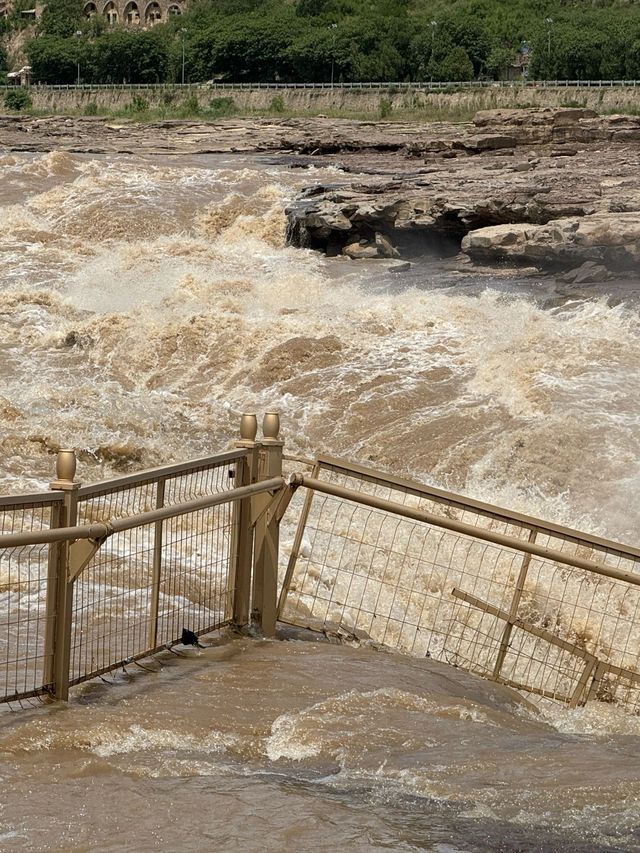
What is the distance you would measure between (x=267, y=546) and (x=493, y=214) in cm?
1676

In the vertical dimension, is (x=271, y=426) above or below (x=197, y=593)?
above

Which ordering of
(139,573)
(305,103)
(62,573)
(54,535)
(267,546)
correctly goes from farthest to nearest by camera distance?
(305,103)
(139,573)
(267,546)
(62,573)
(54,535)

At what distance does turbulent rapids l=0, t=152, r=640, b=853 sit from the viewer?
4129mm

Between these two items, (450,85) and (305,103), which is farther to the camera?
(305,103)

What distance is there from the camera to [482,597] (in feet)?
25.0

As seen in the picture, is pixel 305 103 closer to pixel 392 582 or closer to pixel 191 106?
pixel 191 106

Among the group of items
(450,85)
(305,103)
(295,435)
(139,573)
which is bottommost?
(295,435)

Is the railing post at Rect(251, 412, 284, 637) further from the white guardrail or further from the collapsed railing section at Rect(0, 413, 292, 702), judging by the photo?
the white guardrail

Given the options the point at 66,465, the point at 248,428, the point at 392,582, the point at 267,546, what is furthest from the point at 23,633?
the point at 392,582

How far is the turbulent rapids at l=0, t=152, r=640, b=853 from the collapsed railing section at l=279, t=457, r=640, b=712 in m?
0.42

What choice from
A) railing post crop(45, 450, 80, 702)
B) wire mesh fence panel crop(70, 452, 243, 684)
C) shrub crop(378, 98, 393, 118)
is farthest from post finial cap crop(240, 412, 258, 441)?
shrub crop(378, 98, 393, 118)

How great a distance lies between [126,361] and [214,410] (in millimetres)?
2422


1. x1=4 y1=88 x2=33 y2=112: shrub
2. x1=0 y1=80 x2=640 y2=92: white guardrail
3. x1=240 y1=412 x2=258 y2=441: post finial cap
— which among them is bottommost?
x1=240 y1=412 x2=258 y2=441: post finial cap

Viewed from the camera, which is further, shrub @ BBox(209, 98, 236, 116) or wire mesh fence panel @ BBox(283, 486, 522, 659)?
shrub @ BBox(209, 98, 236, 116)
